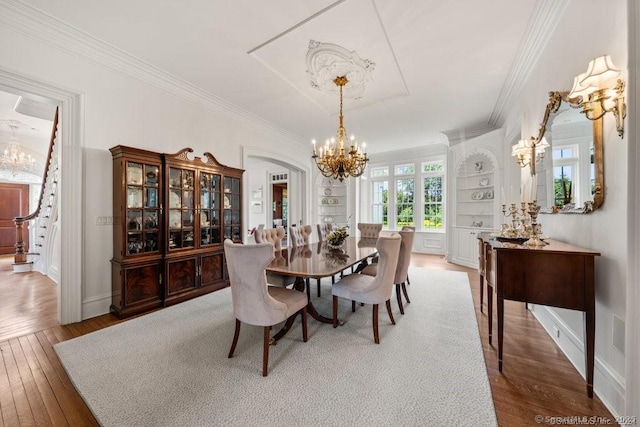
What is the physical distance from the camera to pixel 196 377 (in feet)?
5.81

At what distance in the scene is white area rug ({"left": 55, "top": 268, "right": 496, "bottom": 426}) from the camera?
4.74 feet

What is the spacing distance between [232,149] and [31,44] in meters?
2.43

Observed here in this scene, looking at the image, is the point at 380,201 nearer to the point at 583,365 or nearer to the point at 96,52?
the point at 583,365

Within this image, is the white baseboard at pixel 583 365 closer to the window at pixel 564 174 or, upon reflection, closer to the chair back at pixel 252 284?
the window at pixel 564 174

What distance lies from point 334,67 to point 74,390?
3.82 meters

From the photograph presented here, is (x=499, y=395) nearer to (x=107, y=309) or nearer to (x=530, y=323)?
(x=530, y=323)

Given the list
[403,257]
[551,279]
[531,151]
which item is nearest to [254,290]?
[403,257]

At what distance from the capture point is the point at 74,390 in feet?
5.45

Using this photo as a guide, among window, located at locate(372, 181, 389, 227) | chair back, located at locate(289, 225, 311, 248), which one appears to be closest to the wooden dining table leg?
chair back, located at locate(289, 225, 311, 248)

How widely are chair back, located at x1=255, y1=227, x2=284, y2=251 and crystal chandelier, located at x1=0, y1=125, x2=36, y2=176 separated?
6.51 m

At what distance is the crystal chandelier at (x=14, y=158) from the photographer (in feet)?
18.3

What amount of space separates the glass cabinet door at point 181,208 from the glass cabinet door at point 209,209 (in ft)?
0.51

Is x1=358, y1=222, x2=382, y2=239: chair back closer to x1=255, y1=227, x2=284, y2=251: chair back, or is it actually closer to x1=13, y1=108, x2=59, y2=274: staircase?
x1=255, y1=227, x2=284, y2=251: chair back

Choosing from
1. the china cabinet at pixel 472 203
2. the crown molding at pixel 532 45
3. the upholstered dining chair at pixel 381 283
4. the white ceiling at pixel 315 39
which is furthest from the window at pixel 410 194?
the upholstered dining chair at pixel 381 283
